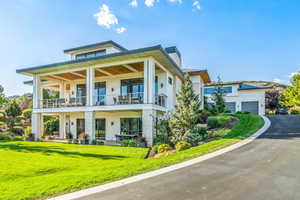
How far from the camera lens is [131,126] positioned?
56.4ft

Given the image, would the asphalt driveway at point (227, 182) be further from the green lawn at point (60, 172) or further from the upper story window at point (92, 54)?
the upper story window at point (92, 54)

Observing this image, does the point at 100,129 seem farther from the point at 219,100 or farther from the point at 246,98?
the point at 246,98

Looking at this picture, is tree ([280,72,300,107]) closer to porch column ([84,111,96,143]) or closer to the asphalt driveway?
the asphalt driveway

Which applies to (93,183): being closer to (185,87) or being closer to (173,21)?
(185,87)

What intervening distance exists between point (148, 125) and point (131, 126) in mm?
4217

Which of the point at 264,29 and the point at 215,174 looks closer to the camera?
the point at 215,174

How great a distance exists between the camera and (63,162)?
8.99m

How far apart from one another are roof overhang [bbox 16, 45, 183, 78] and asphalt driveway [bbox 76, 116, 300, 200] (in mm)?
8220

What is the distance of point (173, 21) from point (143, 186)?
44.1 ft

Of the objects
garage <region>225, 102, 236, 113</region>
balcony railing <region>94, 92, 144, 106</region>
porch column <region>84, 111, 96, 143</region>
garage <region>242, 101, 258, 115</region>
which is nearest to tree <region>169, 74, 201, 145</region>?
balcony railing <region>94, 92, 144, 106</region>

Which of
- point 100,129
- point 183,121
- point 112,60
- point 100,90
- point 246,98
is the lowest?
point 100,129

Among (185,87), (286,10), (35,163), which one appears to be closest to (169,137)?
(185,87)

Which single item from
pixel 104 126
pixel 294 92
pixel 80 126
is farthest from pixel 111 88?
pixel 294 92

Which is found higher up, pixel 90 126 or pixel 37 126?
pixel 90 126
